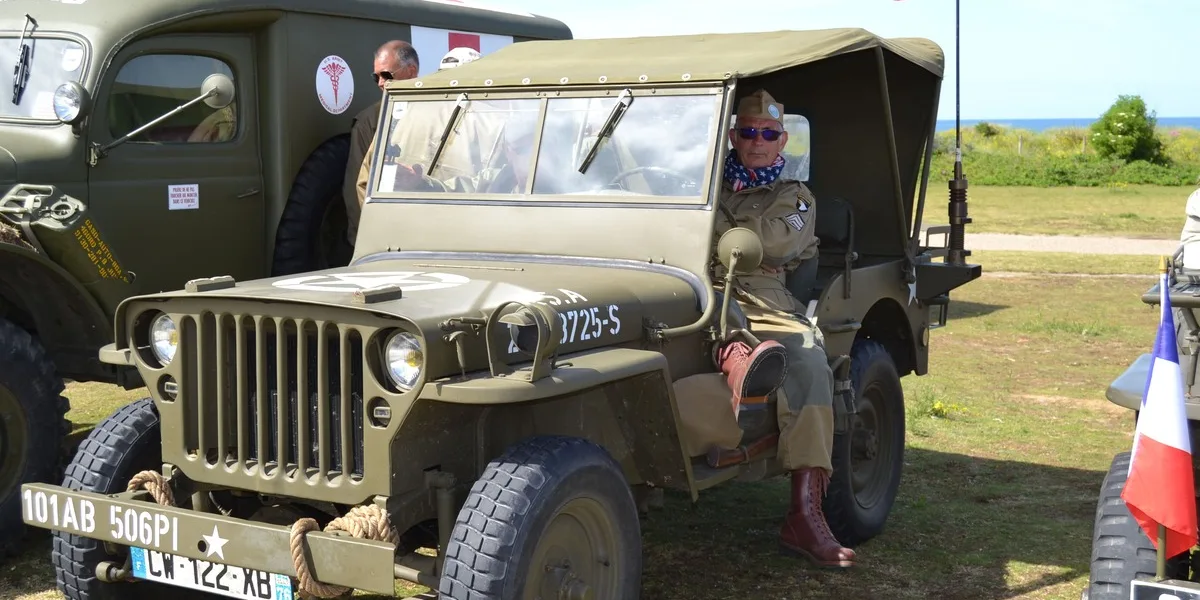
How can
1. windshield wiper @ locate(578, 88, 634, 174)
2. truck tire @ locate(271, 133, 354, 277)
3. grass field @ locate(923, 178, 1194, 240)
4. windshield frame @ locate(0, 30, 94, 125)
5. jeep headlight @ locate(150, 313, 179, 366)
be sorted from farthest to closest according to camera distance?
grass field @ locate(923, 178, 1194, 240) → truck tire @ locate(271, 133, 354, 277) → windshield frame @ locate(0, 30, 94, 125) → windshield wiper @ locate(578, 88, 634, 174) → jeep headlight @ locate(150, 313, 179, 366)

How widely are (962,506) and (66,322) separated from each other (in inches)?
161

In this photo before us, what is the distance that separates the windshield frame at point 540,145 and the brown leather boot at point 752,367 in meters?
0.51

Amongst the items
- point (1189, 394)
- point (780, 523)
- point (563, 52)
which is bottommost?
point (780, 523)

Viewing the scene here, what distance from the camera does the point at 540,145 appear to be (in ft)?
16.7

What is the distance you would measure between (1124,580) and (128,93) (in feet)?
16.0

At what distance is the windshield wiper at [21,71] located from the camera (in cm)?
636

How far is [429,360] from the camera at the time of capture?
3.63 m

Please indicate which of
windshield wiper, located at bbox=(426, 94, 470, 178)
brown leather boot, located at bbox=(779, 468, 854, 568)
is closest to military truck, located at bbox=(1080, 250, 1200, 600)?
brown leather boot, located at bbox=(779, 468, 854, 568)

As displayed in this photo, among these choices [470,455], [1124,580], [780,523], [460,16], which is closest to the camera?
[1124,580]

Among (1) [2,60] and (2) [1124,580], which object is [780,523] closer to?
(2) [1124,580]

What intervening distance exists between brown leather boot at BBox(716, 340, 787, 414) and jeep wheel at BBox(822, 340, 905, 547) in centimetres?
105

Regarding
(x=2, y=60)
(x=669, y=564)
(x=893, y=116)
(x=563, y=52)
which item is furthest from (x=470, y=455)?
(x=2, y=60)

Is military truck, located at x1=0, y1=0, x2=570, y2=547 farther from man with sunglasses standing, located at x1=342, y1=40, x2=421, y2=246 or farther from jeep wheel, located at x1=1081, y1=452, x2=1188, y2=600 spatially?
jeep wheel, located at x1=1081, y1=452, x2=1188, y2=600

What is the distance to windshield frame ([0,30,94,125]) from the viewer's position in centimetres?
625
